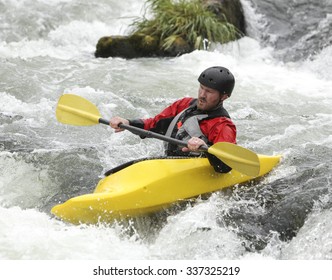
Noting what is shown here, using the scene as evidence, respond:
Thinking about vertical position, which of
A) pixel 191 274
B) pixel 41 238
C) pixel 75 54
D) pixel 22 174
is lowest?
pixel 75 54

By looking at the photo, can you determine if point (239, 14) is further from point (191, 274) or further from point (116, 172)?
point (191, 274)

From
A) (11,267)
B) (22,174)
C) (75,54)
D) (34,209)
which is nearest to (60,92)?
(75,54)

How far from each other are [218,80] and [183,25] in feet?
15.8

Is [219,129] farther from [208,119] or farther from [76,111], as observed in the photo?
[76,111]

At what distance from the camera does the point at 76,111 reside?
4941 millimetres

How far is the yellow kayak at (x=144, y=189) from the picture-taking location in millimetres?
4074

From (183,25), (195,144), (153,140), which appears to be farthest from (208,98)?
(183,25)

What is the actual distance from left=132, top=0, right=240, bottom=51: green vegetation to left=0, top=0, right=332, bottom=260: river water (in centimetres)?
23

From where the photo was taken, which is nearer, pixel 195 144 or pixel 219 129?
pixel 195 144

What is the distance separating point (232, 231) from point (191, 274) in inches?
25.4

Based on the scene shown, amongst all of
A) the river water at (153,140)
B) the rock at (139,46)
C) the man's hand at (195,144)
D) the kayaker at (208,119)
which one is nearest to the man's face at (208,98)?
the kayaker at (208,119)

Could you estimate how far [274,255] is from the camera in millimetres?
3893

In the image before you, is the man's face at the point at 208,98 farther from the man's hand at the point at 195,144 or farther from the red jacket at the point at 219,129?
the man's hand at the point at 195,144

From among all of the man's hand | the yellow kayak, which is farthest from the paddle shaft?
the yellow kayak
